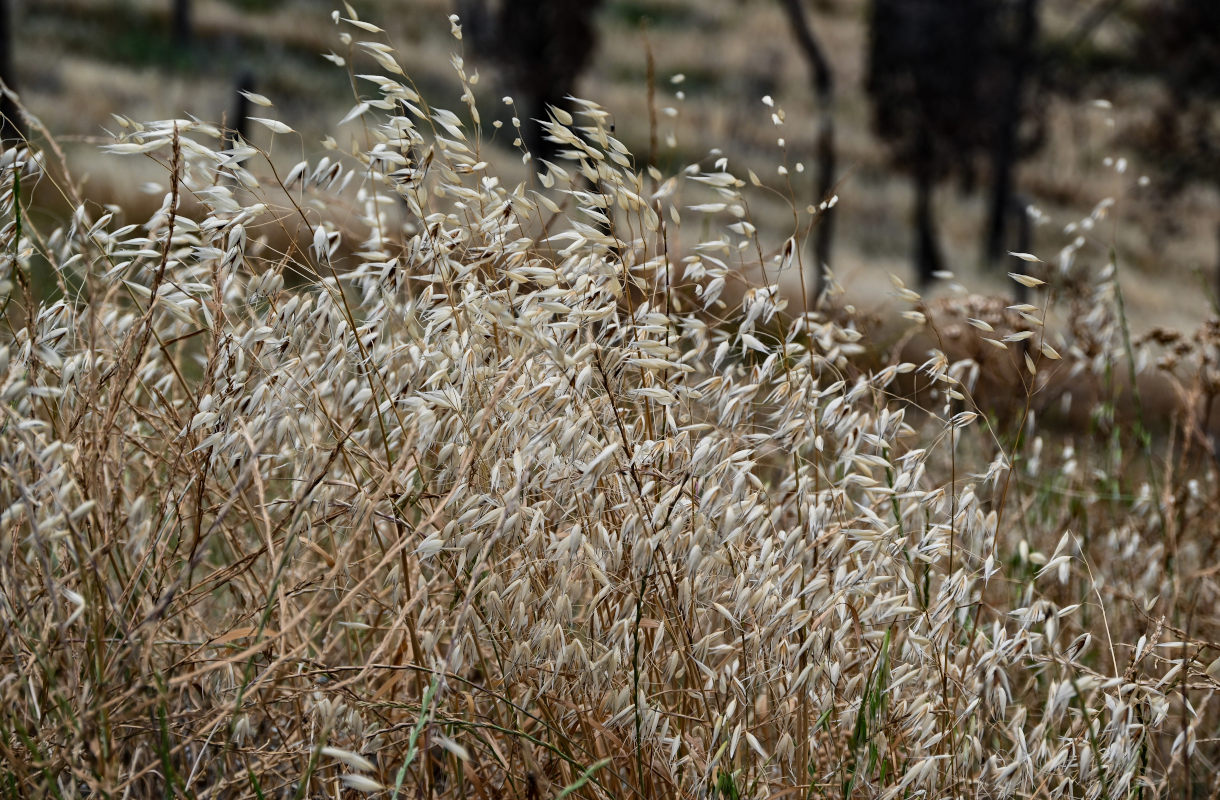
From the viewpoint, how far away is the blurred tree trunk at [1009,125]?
555 inches

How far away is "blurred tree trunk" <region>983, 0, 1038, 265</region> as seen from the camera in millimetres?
14102

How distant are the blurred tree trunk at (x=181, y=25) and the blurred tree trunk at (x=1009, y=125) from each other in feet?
50.6

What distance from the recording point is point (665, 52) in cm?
2489

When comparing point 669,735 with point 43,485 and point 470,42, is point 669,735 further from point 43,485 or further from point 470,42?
point 470,42

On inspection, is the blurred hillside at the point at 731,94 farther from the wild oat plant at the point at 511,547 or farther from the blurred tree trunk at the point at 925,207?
the wild oat plant at the point at 511,547

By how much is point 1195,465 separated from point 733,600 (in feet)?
7.76

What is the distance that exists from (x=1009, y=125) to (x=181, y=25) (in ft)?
51.7

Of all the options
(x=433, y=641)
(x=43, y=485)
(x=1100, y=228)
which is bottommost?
(x=1100, y=228)

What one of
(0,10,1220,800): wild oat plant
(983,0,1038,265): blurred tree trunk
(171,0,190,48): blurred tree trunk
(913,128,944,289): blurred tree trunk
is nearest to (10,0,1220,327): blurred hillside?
(171,0,190,48): blurred tree trunk

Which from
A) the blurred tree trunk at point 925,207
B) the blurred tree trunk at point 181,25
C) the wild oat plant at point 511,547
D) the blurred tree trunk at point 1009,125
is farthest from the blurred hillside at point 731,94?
the wild oat plant at point 511,547

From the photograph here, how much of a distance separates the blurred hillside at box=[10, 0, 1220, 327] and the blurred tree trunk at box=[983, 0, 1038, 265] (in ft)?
2.12

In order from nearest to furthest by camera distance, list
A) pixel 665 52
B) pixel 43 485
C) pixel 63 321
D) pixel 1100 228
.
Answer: pixel 43 485 → pixel 63 321 → pixel 1100 228 → pixel 665 52

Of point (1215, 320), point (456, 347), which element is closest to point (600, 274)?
point (456, 347)

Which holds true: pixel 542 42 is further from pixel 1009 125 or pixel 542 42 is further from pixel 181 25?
pixel 181 25
